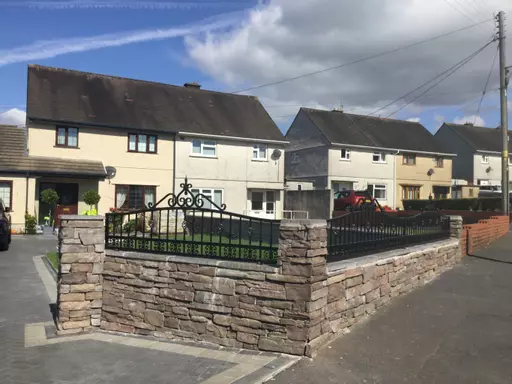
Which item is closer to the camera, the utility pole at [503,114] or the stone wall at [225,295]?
the stone wall at [225,295]

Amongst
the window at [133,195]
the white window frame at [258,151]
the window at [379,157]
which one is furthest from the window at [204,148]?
the window at [379,157]

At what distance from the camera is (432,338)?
5.71m

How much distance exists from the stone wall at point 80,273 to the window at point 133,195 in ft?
52.3

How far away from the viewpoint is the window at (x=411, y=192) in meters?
33.6

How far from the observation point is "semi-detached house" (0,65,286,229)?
20.1 metres

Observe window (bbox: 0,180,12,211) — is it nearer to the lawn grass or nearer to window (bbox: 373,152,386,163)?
the lawn grass

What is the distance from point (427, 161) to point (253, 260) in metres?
32.5

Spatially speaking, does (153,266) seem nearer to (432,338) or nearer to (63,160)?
(432,338)

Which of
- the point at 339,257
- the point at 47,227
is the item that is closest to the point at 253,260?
the point at 339,257

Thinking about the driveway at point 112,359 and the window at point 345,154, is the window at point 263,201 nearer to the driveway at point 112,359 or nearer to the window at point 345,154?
the window at point 345,154

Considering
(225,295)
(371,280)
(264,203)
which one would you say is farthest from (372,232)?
(264,203)

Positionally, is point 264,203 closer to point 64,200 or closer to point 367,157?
point 367,157

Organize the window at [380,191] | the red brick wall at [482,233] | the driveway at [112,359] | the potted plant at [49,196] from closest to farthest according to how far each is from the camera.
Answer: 1. the driveway at [112,359]
2. the red brick wall at [482,233]
3. the potted plant at [49,196]
4. the window at [380,191]

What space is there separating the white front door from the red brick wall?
13202 millimetres
